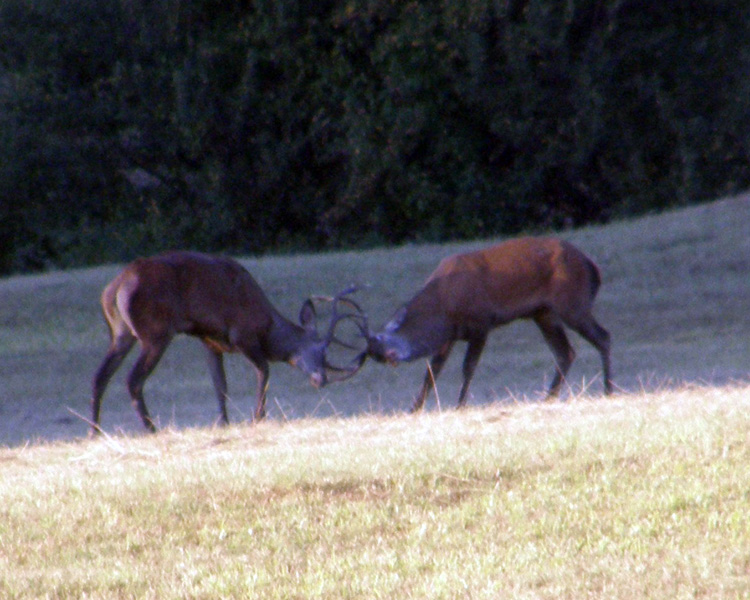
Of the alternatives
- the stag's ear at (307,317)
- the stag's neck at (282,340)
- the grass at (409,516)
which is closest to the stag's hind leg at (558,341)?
the stag's ear at (307,317)

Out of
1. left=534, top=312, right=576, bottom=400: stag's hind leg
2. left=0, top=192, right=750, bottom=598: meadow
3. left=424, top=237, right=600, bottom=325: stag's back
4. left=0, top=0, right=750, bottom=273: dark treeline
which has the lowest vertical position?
left=0, top=0, right=750, bottom=273: dark treeline

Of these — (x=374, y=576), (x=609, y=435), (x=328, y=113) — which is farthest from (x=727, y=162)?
(x=374, y=576)

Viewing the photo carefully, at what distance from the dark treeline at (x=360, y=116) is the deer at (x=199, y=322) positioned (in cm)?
1335

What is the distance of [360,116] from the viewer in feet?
83.5

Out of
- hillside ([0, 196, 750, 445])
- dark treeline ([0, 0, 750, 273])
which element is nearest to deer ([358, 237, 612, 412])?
hillside ([0, 196, 750, 445])

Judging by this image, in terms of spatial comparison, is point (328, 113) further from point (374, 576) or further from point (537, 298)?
point (374, 576)

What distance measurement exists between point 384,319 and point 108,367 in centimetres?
642

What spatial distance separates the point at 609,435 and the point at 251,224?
20.9 meters

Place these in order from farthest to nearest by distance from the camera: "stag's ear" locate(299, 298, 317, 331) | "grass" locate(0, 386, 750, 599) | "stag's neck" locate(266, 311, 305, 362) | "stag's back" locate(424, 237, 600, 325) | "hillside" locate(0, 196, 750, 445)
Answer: "hillside" locate(0, 196, 750, 445) < "stag's ear" locate(299, 298, 317, 331) < "stag's neck" locate(266, 311, 305, 362) < "stag's back" locate(424, 237, 600, 325) < "grass" locate(0, 386, 750, 599)

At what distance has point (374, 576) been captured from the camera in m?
5.46

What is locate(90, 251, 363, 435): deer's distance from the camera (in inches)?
441

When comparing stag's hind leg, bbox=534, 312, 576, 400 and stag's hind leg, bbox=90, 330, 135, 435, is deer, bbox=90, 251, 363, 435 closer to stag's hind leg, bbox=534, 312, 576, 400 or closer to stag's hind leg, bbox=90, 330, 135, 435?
stag's hind leg, bbox=90, 330, 135, 435

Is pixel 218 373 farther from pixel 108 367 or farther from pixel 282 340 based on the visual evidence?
pixel 108 367

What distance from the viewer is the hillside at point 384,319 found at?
12.9 m
